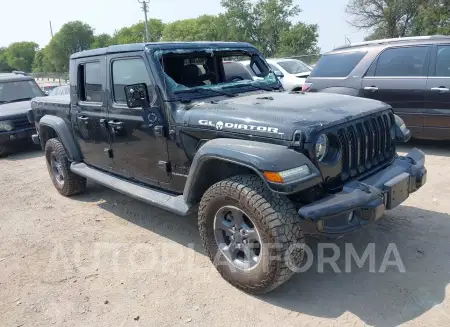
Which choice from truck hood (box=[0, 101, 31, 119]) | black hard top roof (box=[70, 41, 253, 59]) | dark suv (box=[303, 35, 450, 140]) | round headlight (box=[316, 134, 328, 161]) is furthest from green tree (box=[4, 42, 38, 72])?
round headlight (box=[316, 134, 328, 161])

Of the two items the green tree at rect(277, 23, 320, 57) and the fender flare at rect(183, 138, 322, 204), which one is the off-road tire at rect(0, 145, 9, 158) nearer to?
the fender flare at rect(183, 138, 322, 204)

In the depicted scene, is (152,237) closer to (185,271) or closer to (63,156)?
(185,271)

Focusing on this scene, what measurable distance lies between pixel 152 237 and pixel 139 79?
160 centimetres

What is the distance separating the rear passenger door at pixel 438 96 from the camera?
6.23m

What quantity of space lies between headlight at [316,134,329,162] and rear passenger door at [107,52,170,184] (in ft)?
4.79

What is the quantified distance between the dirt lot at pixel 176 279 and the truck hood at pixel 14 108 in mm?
4646

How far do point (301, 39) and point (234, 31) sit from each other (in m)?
13.7

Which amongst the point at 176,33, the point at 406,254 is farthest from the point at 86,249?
the point at 176,33

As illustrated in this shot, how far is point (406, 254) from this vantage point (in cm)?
362

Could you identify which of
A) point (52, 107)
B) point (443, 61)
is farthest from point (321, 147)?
point (443, 61)

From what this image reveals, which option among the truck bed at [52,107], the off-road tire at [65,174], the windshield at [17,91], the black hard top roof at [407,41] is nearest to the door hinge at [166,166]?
the truck bed at [52,107]

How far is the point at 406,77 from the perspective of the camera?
21.7 feet

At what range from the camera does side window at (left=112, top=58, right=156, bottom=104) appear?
3939 mm

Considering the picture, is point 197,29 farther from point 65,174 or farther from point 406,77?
point 65,174
